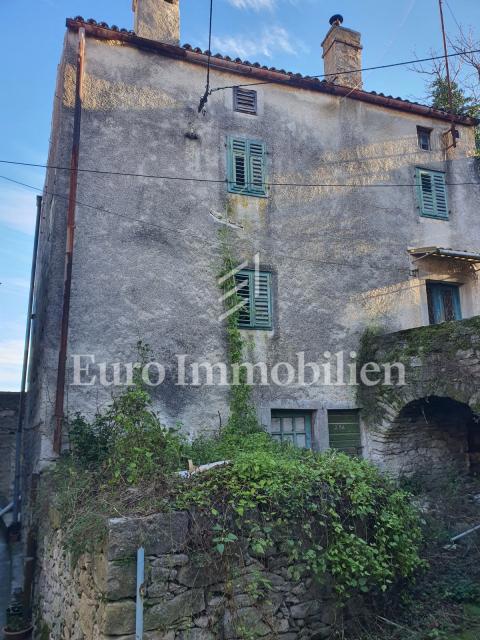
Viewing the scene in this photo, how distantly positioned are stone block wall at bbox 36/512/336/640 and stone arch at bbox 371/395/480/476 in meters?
4.59

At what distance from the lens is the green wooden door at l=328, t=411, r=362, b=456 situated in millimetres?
9133

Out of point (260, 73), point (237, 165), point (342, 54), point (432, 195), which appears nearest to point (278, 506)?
point (237, 165)

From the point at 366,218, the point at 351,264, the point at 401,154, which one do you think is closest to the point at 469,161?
the point at 401,154

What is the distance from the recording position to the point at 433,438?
9.40 meters

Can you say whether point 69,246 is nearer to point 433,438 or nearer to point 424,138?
point 433,438

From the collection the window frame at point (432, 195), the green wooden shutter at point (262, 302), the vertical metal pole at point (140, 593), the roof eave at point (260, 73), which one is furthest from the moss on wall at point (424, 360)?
the vertical metal pole at point (140, 593)

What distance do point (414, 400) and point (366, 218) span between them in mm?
3914

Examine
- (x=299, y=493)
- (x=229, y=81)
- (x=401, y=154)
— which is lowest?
(x=299, y=493)

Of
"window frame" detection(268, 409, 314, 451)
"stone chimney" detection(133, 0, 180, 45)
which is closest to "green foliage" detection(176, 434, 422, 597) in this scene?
"window frame" detection(268, 409, 314, 451)

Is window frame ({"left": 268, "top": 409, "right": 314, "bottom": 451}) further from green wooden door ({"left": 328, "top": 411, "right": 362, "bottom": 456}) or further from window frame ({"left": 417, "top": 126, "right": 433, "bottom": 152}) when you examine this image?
window frame ({"left": 417, "top": 126, "right": 433, "bottom": 152})

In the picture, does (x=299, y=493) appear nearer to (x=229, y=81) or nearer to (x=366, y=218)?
(x=366, y=218)

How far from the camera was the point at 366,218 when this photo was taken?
10234mm

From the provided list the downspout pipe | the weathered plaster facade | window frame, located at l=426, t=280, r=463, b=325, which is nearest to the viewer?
the downspout pipe

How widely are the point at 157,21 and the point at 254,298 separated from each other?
568cm
